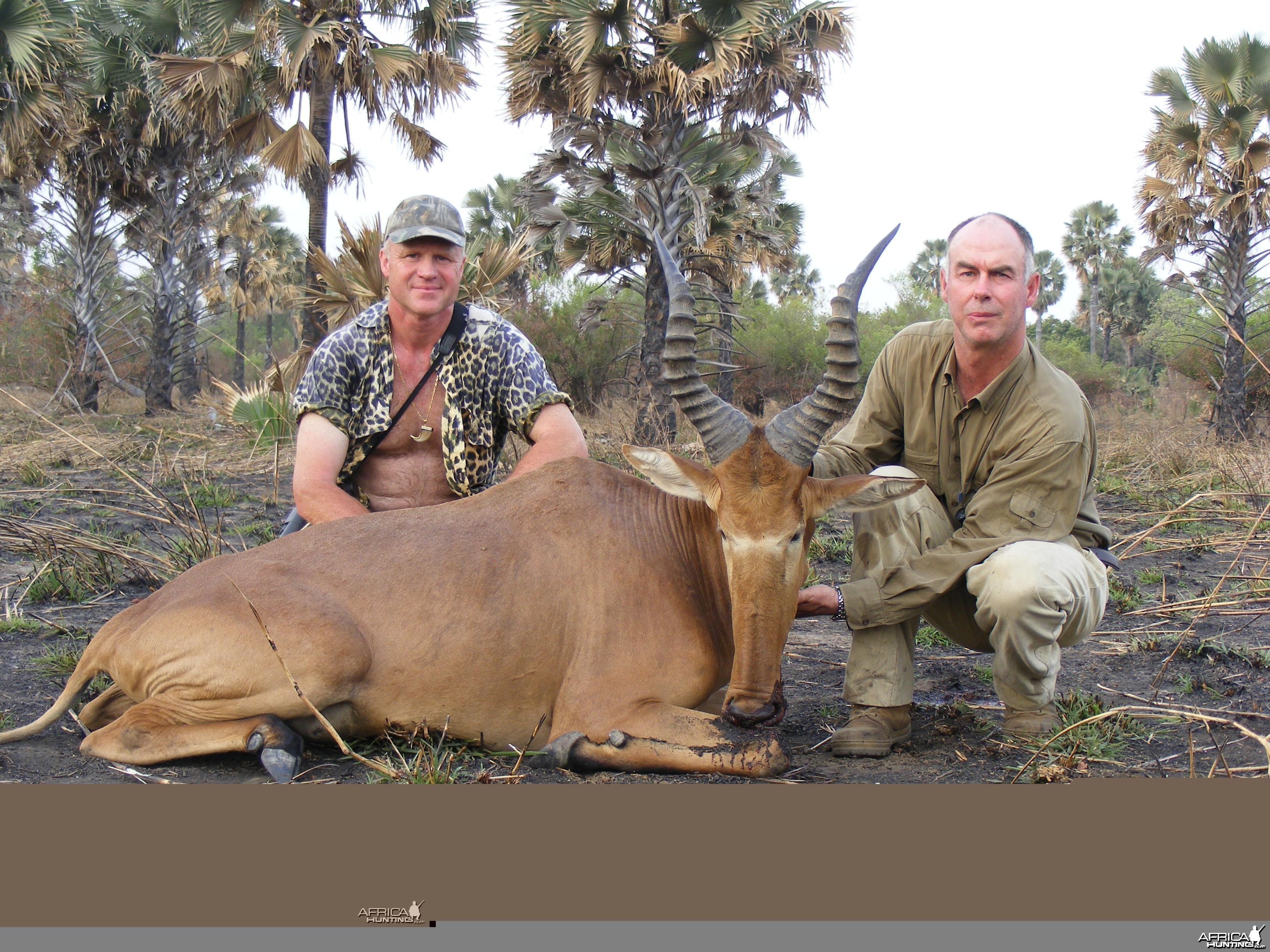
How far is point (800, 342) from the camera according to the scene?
105 ft

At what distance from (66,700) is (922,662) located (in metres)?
5.03

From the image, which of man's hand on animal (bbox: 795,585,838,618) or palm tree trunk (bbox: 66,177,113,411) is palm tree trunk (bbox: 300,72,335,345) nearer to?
palm tree trunk (bbox: 66,177,113,411)

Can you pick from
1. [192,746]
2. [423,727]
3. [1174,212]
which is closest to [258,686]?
[192,746]

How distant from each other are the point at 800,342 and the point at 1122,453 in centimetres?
1647

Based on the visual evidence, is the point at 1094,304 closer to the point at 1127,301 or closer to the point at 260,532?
the point at 1127,301

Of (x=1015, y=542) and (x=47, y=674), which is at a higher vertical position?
(x=1015, y=542)

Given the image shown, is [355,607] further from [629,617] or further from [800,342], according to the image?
[800,342]

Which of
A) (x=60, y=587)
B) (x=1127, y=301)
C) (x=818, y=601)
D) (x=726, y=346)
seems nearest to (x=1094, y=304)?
(x=1127, y=301)

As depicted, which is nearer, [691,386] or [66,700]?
[66,700]

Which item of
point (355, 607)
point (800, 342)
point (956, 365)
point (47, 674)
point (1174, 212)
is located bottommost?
point (47, 674)

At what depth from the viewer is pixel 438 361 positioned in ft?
20.1

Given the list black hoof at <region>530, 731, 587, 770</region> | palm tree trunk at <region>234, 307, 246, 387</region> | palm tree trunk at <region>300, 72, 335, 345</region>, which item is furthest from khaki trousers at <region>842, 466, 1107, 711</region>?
palm tree trunk at <region>234, 307, 246, 387</region>

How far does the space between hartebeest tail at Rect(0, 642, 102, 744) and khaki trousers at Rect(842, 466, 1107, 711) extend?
3646 millimetres

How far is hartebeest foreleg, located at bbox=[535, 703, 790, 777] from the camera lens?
4211 millimetres
